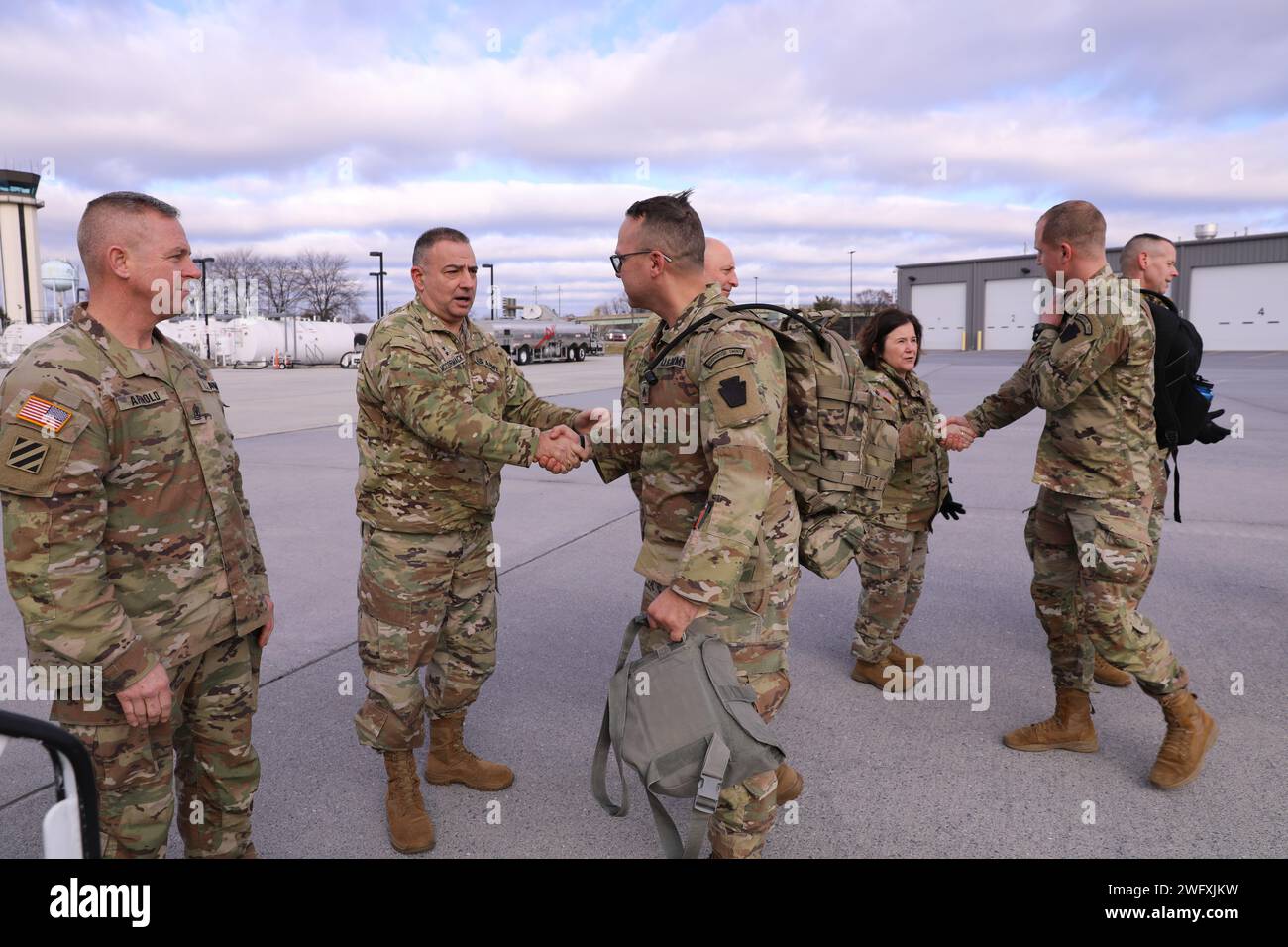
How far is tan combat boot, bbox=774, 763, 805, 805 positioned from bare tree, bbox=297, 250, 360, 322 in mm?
69713

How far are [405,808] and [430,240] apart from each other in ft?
6.87

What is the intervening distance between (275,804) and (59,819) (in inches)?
79.2

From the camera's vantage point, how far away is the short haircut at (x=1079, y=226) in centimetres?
340

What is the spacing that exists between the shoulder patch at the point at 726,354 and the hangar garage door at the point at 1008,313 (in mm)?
49235

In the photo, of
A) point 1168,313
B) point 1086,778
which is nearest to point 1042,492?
point 1168,313

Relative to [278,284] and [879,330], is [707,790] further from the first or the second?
[278,284]

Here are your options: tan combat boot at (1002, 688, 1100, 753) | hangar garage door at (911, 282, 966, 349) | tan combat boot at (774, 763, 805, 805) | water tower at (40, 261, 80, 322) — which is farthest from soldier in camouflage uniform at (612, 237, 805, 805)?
water tower at (40, 261, 80, 322)

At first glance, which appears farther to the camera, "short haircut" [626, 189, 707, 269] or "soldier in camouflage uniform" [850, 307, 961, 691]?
"soldier in camouflage uniform" [850, 307, 961, 691]

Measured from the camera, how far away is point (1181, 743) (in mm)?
3307

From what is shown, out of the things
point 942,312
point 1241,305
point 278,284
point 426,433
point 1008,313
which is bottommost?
point 426,433

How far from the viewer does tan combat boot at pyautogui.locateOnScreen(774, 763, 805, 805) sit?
322 cm

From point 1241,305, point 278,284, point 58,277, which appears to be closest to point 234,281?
point 278,284

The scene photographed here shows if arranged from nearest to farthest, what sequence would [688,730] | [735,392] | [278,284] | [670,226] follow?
[688,730]
[735,392]
[670,226]
[278,284]

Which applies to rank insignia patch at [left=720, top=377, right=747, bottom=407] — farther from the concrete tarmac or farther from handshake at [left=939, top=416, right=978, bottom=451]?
handshake at [left=939, top=416, right=978, bottom=451]
